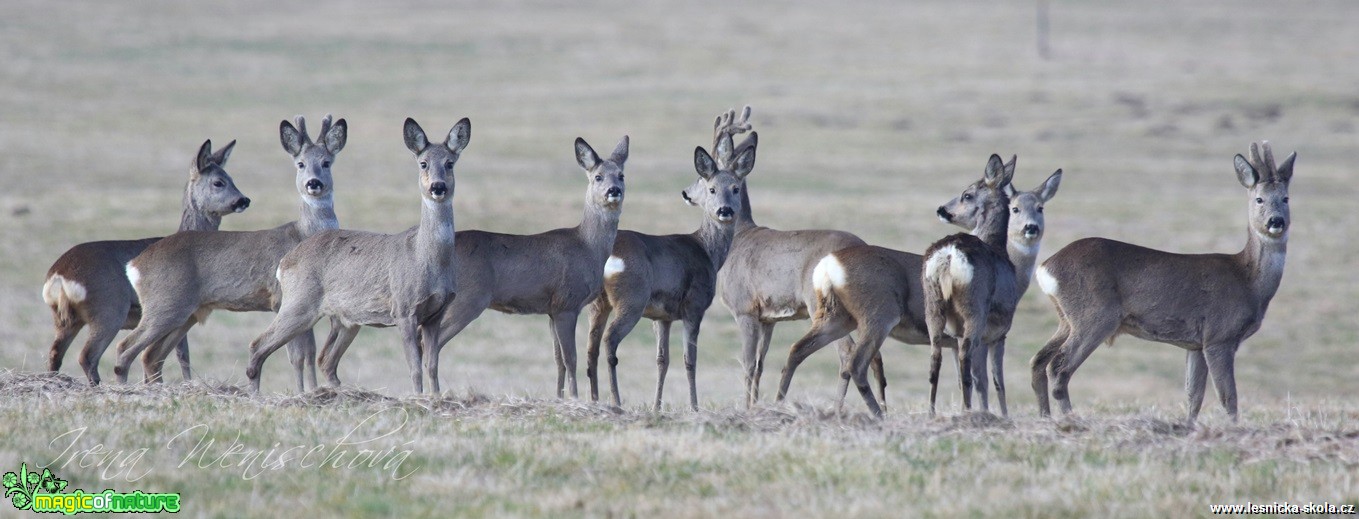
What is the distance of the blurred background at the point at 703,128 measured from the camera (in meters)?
20.7

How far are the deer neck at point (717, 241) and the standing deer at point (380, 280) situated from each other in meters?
2.79

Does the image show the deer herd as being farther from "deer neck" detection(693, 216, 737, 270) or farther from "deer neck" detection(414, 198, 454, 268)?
"deer neck" detection(693, 216, 737, 270)

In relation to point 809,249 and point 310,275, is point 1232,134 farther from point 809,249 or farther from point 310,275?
point 310,275

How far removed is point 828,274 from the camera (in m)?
→ 11.4

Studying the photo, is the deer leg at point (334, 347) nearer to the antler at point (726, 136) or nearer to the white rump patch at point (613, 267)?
the white rump patch at point (613, 267)

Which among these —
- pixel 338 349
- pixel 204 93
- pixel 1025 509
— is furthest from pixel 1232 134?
pixel 1025 509

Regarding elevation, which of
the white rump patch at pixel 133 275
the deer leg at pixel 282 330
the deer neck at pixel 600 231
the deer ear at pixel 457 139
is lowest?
the deer leg at pixel 282 330

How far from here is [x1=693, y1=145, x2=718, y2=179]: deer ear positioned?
13.0 meters

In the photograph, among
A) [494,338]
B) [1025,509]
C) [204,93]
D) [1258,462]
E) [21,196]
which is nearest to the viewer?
[1025,509]

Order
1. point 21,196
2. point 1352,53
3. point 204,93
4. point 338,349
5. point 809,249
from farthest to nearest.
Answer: point 1352,53, point 204,93, point 21,196, point 809,249, point 338,349

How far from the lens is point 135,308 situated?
11.8 metres

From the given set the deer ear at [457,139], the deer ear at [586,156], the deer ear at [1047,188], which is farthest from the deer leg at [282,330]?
the deer ear at [1047,188]

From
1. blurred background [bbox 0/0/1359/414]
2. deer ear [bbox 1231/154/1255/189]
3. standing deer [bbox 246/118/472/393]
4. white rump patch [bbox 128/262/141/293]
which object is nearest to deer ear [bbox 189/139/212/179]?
white rump patch [bbox 128/262/141/293]

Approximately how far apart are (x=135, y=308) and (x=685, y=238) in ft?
14.5
